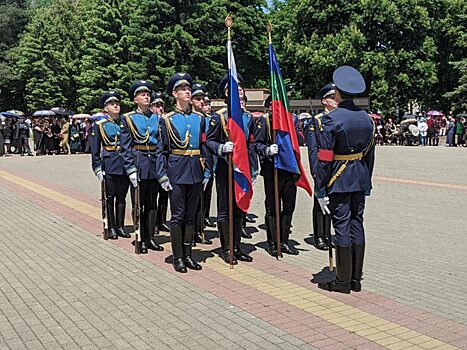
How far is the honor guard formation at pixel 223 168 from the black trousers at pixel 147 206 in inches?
0.5

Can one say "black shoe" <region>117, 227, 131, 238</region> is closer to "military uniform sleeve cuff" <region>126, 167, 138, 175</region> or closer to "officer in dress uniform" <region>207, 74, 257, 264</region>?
"military uniform sleeve cuff" <region>126, 167, 138, 175</region>

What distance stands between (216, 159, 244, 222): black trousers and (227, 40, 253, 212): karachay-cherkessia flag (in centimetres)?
23

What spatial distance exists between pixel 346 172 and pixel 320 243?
2.52m

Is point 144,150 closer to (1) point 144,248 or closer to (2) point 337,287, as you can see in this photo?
(1) point 144,248

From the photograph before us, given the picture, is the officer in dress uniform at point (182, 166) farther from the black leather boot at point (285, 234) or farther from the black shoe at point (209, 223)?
the black shoe at point (209, 223)

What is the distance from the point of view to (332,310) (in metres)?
5.52

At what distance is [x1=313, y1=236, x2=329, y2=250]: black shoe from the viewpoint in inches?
323

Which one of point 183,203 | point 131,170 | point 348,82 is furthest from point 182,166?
point 348,82

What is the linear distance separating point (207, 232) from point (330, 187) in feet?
12.4

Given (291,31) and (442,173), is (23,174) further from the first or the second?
(291,31)

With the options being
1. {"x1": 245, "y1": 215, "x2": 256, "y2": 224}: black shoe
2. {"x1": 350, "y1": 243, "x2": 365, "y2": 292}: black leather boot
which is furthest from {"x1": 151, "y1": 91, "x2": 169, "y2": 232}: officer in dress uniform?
{"x1": 350, "y1": 243, "x2": 365, "y2": 292}: black leather boot

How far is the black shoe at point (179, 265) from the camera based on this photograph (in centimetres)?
694

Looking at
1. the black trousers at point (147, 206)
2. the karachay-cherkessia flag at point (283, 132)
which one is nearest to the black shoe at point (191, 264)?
the black trousers at point (147, 206)

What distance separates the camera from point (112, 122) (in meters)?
9.12
